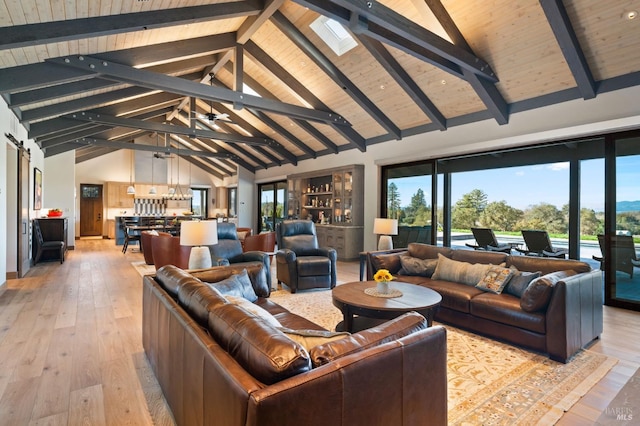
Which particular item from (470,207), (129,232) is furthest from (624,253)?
(129,232)

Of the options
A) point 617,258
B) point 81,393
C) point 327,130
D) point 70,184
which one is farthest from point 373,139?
point 70,184

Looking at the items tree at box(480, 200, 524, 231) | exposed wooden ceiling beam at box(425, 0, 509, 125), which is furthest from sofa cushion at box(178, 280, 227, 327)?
tree at box(480, 200, 524, 231)

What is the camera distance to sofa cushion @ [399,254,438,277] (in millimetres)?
4293

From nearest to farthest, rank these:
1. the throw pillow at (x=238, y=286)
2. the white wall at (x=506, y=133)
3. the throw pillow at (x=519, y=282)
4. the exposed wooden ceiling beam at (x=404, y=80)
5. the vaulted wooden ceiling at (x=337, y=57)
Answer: the throw pillow at (x=238, y=286), the throw pillow at (x=519, y=282), the vaulted wooden ceiling at (x=337, y=57), the white wall at (x=506, y=133), the exposed wooden ceiling beam at (x=404, y=80)

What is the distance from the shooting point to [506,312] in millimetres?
3062

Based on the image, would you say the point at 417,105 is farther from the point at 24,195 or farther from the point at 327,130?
the point at 24,195

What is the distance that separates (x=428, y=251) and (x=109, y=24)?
4.67 metres

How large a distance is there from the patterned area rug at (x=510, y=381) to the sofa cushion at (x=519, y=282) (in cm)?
53

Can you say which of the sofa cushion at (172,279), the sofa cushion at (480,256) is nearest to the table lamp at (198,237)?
the sofa cushion at (172,279)

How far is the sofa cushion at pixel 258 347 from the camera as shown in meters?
1.16

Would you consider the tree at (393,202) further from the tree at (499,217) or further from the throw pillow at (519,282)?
the throw pillow at (519,282)

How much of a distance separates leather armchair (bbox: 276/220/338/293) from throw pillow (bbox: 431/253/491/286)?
64.6 inches

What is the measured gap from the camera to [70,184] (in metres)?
9.88

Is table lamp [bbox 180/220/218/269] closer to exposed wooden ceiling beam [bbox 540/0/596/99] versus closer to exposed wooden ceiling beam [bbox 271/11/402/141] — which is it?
exposed wooden ceiling beam [bbox 271/11/402/141]
